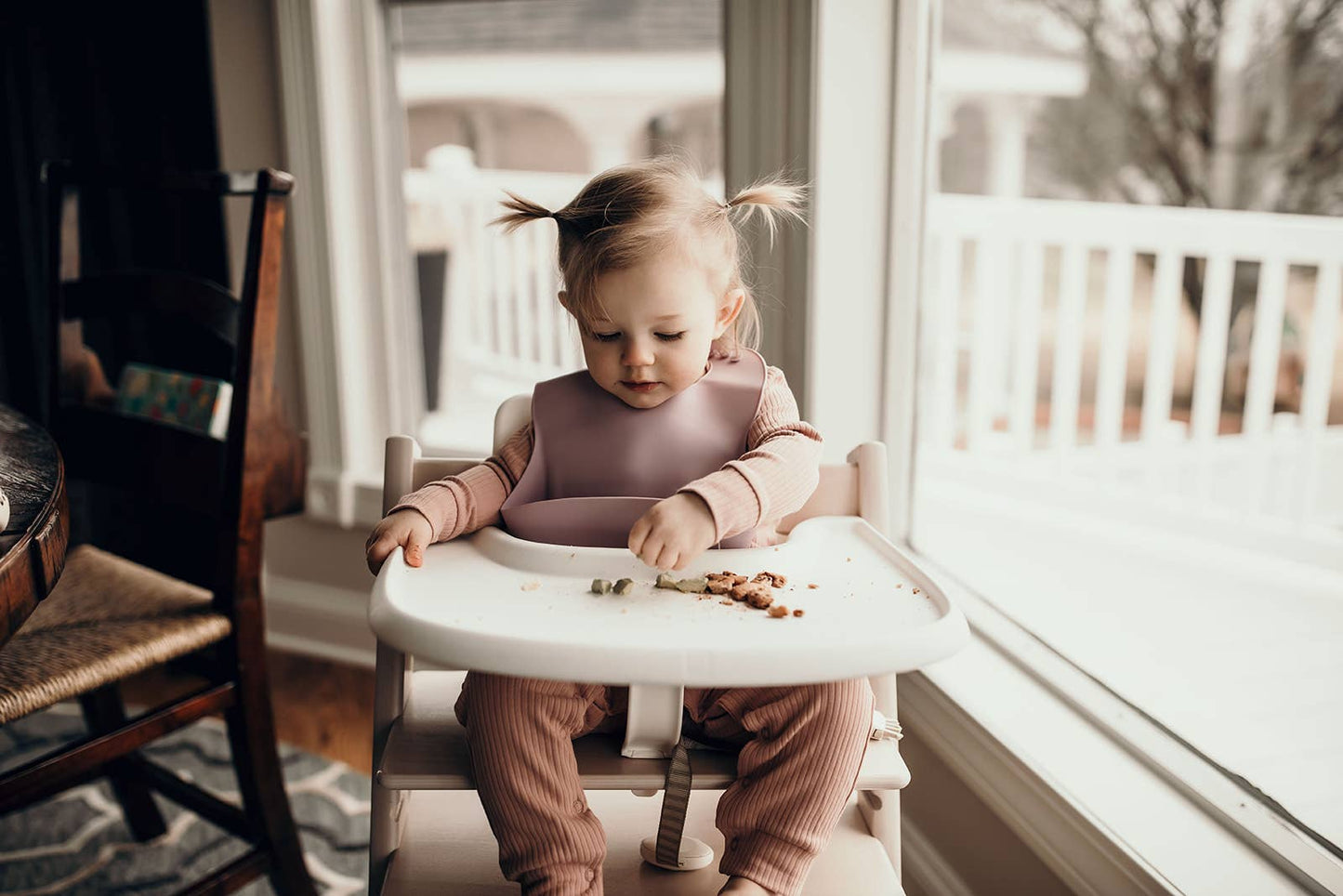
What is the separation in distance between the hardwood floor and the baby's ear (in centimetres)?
137

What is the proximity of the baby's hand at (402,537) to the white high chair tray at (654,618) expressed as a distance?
0.02 m

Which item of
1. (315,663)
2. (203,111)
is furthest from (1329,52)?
(315,663)

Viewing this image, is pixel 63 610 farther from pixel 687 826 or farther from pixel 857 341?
pixel 857 341

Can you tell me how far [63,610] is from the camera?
1.49 metres

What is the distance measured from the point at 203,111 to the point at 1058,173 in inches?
131

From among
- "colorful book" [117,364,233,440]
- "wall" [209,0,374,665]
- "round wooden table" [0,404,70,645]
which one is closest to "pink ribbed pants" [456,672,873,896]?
"round wooden table" [0,404,70,645]

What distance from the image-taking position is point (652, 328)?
947mm

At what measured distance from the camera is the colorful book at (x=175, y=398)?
1.59 meters

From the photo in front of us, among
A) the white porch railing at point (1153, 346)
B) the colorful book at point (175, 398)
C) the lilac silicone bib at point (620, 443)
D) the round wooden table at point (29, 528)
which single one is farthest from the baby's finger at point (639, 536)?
the white porch railing at point (1153, 346)

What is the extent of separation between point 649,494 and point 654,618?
0.82 ft

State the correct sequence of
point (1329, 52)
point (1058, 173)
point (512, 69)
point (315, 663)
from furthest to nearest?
1. point (1058, 173)
2. point (1329, 52)
3. point (512, 69)
4. point (315, 663)

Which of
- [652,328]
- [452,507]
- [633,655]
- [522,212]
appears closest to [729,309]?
[652,328]

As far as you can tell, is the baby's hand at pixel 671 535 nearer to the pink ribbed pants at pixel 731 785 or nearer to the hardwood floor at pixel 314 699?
the pink ribbed pants at pixel 731 785

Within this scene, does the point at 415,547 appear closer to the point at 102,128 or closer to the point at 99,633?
the point at 99,633
